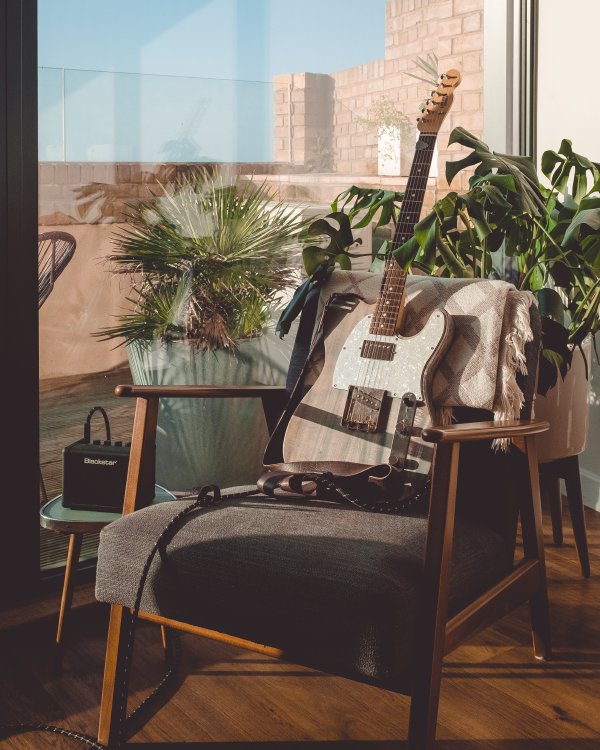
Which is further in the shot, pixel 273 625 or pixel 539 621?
pixel 539 621

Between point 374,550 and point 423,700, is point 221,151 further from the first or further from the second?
point 423,700

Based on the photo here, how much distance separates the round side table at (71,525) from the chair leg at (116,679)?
0.28m

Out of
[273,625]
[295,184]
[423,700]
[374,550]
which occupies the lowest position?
[423,700]

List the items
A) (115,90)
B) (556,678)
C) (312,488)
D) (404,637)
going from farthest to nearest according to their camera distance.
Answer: (115,90)
(556,678)
(312,488)
(404,637)

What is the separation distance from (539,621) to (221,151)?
148 cm

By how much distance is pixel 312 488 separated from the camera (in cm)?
186

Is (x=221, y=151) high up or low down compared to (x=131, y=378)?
up

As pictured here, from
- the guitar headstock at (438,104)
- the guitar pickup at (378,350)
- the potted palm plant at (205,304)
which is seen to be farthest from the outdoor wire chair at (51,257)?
the guitar headstock at (438,104)

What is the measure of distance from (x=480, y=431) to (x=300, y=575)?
40cm

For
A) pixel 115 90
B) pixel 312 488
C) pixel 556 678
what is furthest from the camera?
pixel 115 90

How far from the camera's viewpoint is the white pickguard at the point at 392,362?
77.3 inches

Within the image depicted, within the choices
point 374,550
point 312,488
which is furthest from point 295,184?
point 374,550

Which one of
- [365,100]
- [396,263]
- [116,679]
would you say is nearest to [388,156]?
[365,100]

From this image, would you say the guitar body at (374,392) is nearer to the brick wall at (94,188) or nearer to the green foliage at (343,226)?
the green foliage at (343,226)
